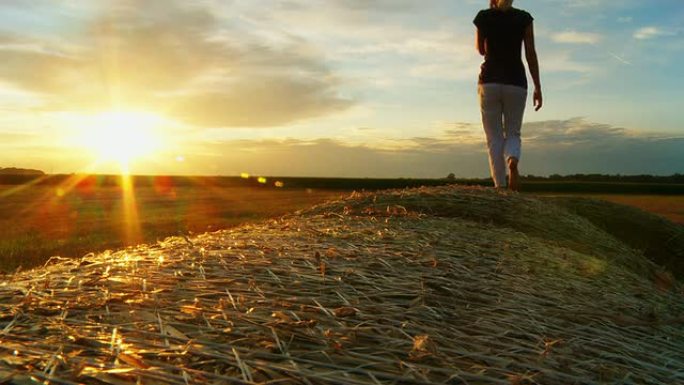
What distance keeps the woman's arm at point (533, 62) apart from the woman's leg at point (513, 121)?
446 mm

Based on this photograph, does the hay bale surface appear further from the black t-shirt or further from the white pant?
the black t-shirt

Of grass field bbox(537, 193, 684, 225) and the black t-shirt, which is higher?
the black t-shirt

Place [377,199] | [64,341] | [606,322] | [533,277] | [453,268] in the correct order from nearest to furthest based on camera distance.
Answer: [64,341]
[606,322]
[453,268]
[533,277]
[377,199]

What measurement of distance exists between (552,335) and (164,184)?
42.2m

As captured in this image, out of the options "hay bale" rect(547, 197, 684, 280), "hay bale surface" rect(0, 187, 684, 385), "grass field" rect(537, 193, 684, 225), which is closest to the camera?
"hay bale surface" rect(0, 187, 684, 385)

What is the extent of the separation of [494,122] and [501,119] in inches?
6.0

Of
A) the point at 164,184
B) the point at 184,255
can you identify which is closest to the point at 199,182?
the point at 164,184

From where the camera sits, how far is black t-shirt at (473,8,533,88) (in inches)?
344

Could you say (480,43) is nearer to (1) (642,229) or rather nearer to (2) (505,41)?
(2) (505,41)

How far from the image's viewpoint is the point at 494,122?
897 centimetres

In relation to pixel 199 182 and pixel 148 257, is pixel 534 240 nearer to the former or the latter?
pixel 148 257

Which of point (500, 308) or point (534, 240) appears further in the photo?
point (534, 240)

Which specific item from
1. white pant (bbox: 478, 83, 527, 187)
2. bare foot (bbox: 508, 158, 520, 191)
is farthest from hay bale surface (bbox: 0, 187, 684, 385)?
white pant (bbox: 478, 83, 527, 187)

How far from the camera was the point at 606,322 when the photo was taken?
11.1 ft
